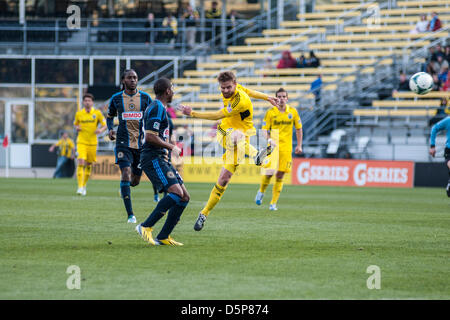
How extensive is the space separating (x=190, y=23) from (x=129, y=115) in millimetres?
25433

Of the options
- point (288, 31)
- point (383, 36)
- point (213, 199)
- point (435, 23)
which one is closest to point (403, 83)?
point (435, 23)

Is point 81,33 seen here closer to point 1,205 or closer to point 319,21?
point 319,21

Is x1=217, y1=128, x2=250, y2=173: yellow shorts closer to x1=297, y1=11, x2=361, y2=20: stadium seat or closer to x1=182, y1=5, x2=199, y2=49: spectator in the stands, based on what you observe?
x1=297, y1=11, x2=361, y2=20: stadium seat

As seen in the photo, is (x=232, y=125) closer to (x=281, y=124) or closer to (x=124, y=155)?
(x=124, y=155)

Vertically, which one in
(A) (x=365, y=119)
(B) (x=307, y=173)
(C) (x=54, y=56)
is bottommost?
(B) (x=307, y=173)

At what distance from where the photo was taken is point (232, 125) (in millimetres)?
12523

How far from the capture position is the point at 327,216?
50.2 feet

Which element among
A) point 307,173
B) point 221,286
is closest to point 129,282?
point 221,286

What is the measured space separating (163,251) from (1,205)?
7.90 metres

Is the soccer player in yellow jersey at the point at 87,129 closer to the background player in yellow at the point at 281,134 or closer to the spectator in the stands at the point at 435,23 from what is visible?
the background player in yellow at the point at 281,134

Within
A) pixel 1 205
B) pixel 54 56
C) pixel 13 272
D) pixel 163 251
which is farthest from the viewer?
pixel 54 56

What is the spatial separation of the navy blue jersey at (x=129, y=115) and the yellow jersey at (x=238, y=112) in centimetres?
175

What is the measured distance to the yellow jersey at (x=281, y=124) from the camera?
17469mm

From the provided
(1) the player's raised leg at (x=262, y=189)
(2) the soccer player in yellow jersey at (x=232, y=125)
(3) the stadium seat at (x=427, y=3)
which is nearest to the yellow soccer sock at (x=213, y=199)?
(2) the soccer player in yellow jersey at (x=232, y=125)
